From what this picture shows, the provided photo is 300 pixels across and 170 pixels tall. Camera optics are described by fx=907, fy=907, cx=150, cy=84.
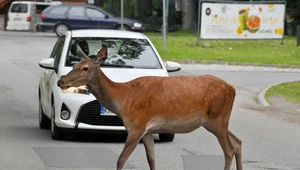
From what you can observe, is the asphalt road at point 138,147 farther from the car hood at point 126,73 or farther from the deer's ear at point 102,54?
Result: the deer's ear at point 102,54

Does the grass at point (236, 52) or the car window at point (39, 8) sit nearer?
the grass at point (236, 52)

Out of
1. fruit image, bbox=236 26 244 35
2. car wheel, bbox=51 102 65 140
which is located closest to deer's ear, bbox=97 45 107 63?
car wheel, bbox=51 102 65 140

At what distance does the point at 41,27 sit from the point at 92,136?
3227 centimetres

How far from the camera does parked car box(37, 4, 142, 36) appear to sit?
45375 mm

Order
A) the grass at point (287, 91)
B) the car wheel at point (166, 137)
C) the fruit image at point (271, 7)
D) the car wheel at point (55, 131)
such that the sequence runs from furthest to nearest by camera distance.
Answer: the fruit image at point (271, 7) < the grass at point (287, 91) < the car wheel at point (166, 137) < the car wheel at point (55, 131)

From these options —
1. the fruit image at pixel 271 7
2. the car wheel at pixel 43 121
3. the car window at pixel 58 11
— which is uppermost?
the car wheel at pixel 43 121

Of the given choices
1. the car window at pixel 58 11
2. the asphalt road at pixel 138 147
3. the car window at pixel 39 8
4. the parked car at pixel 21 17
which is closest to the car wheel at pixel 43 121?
the asphalt road at pixel 138 147

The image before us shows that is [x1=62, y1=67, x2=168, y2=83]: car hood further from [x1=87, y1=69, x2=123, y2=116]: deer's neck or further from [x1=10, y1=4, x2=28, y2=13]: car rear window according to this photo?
[x1=10, y1=4, x2=28, y2=13]: car rear window

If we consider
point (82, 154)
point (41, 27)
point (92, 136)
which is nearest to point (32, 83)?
point (92, 136)

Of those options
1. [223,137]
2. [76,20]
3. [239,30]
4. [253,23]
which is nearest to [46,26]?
[76,20]

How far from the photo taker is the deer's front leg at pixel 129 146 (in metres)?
9.03

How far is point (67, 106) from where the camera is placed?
502 inches

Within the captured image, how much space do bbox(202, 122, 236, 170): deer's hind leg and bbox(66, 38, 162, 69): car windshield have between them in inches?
153

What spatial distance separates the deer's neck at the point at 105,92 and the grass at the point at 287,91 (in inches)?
462
